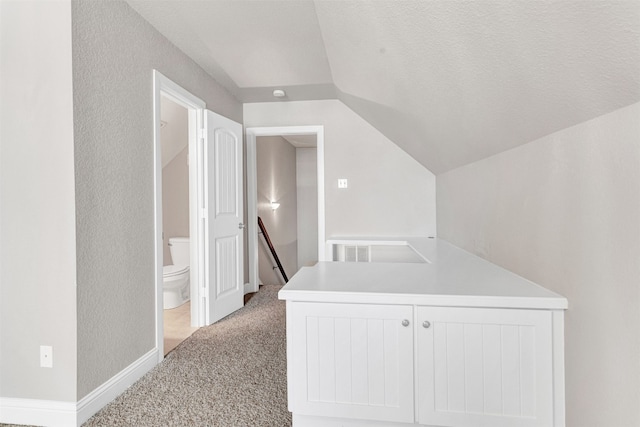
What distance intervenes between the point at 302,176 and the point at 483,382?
18.3 ft

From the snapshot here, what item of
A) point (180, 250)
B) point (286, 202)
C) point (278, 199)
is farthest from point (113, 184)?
point (286, 202)

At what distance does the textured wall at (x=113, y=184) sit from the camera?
1.70m

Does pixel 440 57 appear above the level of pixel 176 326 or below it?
above

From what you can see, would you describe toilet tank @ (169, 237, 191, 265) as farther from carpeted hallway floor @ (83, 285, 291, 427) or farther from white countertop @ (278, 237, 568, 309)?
white countertop @ (278, 237, 568, 309)

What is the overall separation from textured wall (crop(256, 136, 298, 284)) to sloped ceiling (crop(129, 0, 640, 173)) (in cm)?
197

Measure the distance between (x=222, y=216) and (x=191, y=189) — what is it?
36 cm

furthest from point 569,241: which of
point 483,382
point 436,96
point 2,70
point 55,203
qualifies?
point 2,70

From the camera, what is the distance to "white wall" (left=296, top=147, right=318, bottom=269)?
6.59 metres

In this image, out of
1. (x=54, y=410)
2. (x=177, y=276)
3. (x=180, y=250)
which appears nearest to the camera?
(x=54, y=410)

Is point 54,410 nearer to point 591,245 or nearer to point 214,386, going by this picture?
point 214,386

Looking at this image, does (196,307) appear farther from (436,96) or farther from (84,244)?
(436,96)

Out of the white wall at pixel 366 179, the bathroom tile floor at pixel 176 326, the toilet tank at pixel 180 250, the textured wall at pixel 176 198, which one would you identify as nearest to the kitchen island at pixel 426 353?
the bathroom tile floor at pixel 176 326

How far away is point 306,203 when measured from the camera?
21.8 ft

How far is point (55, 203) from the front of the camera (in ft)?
5.46
